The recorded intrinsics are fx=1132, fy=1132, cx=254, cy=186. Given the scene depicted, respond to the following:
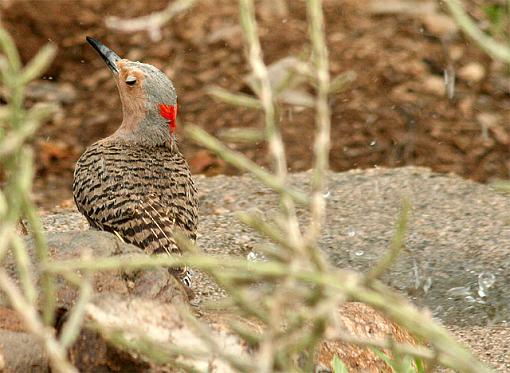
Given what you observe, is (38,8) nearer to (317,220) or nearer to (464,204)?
(464,204)

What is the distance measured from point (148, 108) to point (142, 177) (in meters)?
0.65

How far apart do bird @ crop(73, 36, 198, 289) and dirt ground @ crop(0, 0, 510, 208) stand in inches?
85.7

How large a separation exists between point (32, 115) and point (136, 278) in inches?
60.8

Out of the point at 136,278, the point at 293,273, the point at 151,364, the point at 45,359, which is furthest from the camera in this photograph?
the point at 136,278

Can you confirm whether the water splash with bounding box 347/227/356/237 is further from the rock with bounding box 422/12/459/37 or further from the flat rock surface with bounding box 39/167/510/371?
the rock with bounding box 422/12/459/37

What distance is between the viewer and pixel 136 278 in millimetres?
3605

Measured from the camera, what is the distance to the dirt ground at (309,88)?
8320mm

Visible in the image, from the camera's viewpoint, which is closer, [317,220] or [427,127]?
[317,220]

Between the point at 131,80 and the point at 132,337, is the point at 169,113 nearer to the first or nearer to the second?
the point at 131,80

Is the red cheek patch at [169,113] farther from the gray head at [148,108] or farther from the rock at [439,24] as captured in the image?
the rock at [439,24]

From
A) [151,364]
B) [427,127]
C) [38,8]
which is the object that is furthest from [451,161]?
[151,364]

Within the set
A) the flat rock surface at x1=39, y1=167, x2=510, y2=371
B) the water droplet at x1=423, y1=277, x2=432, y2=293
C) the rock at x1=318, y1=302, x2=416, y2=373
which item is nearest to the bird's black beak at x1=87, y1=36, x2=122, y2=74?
the flat rock surface at x1=39, y1=167, x2=510, y2=371

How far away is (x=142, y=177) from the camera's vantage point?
5117 mm

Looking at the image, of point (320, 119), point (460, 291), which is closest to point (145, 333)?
point (320, 119)
